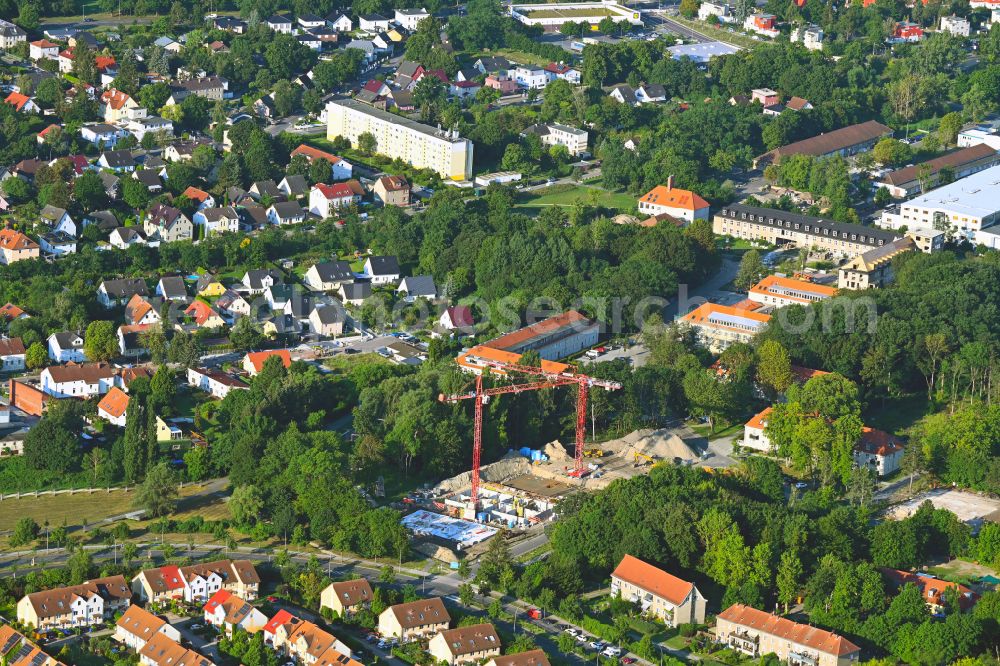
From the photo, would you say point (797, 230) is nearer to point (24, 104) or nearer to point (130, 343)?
point (130, 343)

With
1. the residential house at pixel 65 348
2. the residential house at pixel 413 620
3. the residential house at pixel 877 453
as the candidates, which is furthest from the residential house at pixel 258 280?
the residential house at pixel 413 620

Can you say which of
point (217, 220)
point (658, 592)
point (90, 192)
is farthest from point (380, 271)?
point (658, 592)

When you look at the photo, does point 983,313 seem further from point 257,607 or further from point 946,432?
point 257,607

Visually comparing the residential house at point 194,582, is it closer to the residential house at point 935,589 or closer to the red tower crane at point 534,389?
the red tower crane at point 534,389

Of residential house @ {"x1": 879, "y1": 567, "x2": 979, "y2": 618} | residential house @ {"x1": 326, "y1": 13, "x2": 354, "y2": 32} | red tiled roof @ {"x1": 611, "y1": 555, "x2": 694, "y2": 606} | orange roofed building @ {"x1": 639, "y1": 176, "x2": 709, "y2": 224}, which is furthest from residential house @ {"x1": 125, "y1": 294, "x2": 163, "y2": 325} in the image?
residential house @ {"x1": 326, "y1": 13, "x2": 354, "y2": 32}

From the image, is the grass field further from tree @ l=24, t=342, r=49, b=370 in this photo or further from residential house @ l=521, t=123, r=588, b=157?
tree @ l=24, t=342, r=49, b=370
